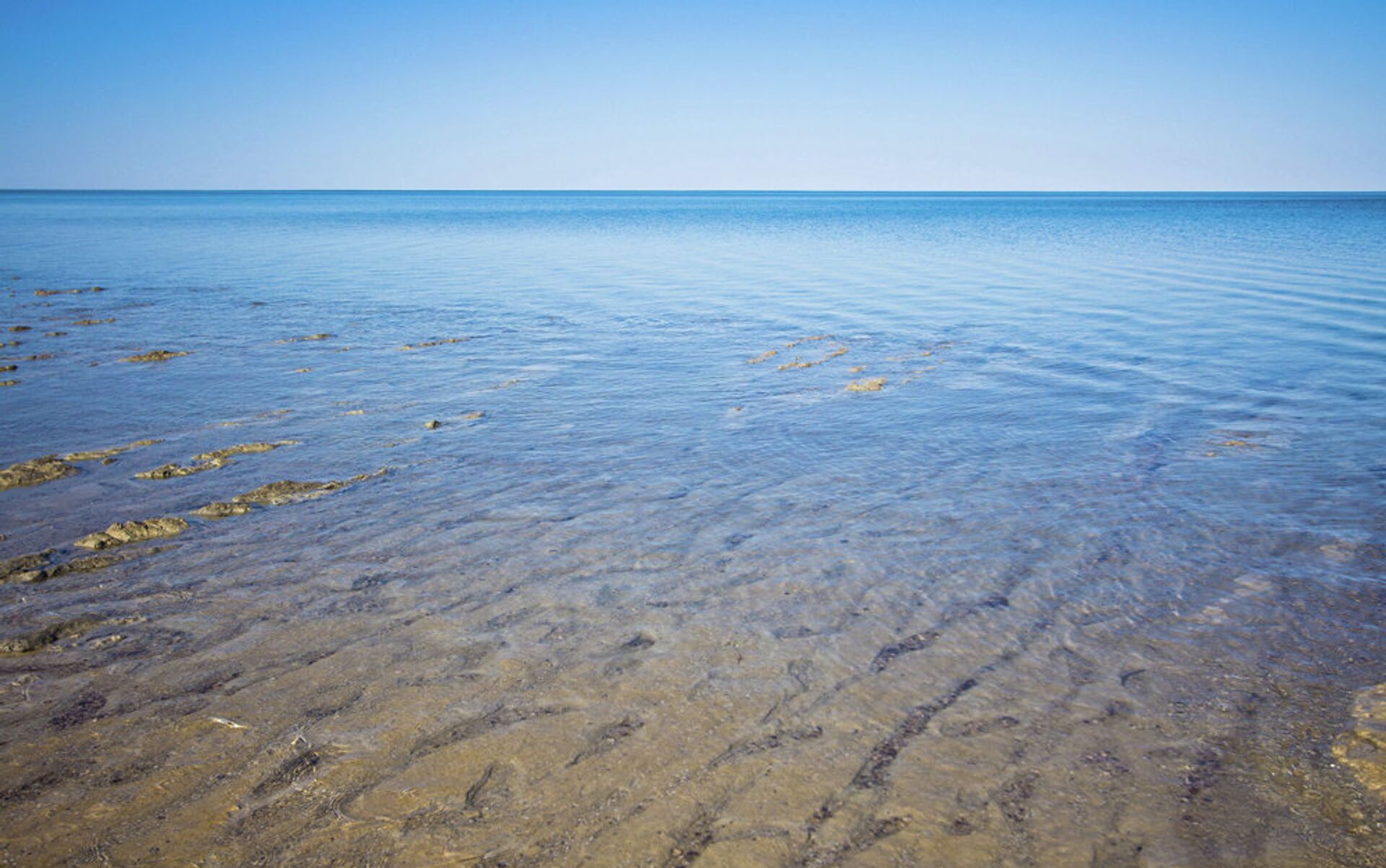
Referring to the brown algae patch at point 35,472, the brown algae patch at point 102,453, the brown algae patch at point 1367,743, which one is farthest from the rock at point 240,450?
the brown algae patch at point 1367,743

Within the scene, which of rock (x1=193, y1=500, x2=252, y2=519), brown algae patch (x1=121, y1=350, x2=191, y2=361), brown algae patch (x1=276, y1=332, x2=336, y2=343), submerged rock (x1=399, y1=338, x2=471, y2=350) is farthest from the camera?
brown algae patch (x1=276, y1=332, x2=336, y2=343)

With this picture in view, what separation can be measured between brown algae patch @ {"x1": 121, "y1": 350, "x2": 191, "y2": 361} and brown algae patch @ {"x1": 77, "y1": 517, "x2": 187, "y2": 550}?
30.5ft

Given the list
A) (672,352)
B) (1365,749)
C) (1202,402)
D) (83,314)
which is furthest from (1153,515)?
(83,314)

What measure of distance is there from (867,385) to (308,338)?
12.2 metres

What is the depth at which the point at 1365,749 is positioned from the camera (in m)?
4.34

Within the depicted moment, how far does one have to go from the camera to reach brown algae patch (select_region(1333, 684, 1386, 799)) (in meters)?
4.12

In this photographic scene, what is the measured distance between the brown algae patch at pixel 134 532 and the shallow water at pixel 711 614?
6.0 inches

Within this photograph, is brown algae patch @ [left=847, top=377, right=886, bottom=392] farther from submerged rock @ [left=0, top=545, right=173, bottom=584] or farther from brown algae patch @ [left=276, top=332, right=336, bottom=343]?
brown algae patch @ [left=276, top=332, right=336, bottom=343]

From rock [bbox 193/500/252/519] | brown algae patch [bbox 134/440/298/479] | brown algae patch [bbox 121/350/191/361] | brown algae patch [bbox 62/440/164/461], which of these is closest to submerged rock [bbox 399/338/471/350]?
brown algae patch [bbox 121/350/191/361]

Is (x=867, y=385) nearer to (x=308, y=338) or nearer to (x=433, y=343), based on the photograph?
(x=433, y=343)

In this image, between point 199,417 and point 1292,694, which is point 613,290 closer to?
point 199,417

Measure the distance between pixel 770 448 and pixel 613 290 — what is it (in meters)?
17.8

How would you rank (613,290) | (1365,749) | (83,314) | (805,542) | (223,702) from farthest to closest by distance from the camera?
(613,290), (83,314), (805,542), (223,702), (1365,749)

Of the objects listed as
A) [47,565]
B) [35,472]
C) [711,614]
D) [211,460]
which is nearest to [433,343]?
[211,460]
